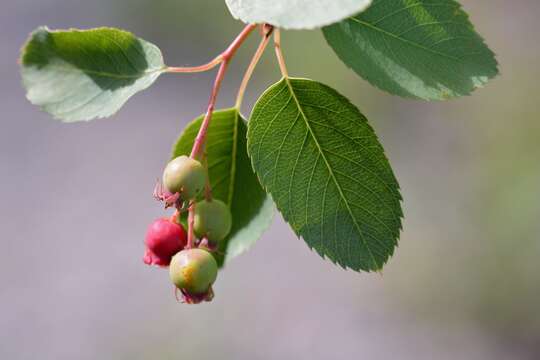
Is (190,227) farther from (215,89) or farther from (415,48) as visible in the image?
(415,48)

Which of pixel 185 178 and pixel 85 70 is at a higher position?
pixel 85 70

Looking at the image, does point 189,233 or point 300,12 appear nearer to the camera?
point 300,12

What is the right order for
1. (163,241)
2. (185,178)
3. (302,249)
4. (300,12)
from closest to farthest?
(300,12)
(185,178)
(163,241)
(302,249)

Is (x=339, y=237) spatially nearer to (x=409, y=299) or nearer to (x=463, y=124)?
(x=409, y=299)

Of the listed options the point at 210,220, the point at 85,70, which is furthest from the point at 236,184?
the point at 85,70

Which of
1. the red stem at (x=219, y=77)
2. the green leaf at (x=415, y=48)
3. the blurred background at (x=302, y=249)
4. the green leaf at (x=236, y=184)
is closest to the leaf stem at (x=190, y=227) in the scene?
the red stem at (x=219, y=77)

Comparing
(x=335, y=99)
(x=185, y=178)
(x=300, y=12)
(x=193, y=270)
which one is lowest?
(x=193, y=270)

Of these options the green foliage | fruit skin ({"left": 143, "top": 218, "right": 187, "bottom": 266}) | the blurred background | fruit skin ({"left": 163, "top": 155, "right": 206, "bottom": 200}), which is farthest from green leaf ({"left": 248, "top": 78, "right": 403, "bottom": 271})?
the blurred background

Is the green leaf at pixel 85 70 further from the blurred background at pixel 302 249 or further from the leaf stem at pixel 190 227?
the blurred background at pixel 302 249
